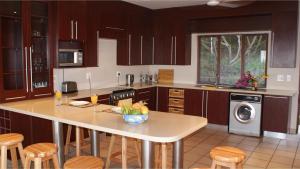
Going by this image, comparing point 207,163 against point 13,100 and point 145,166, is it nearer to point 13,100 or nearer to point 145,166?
point 145,166

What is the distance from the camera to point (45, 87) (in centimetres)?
413

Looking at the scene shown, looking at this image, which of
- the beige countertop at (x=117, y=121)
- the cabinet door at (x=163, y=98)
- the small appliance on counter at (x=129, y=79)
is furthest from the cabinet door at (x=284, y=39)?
the beige countertop at (x=117, y=121)

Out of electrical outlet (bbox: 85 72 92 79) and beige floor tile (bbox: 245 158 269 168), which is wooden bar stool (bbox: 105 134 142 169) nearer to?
beige floor tile (bbox: 245 158 269 168)

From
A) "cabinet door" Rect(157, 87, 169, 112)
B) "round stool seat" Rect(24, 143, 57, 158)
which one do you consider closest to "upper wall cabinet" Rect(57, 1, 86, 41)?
"round stool seat" Rect(24, 143, 57, 158)

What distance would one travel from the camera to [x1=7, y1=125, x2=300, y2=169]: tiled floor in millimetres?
3822

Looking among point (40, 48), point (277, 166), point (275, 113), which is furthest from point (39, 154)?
point (275, 113)

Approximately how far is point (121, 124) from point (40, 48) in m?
2.27

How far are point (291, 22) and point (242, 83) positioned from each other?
1.43 m

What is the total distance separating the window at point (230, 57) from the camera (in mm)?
5695

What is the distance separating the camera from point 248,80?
5.49m

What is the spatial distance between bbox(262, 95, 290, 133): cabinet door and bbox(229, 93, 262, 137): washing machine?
11cm

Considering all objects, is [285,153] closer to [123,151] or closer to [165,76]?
[123,151]

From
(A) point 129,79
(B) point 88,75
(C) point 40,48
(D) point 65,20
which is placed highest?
(D) point 65,20

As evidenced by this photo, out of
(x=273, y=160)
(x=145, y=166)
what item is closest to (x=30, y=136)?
(x=145, y=166)
